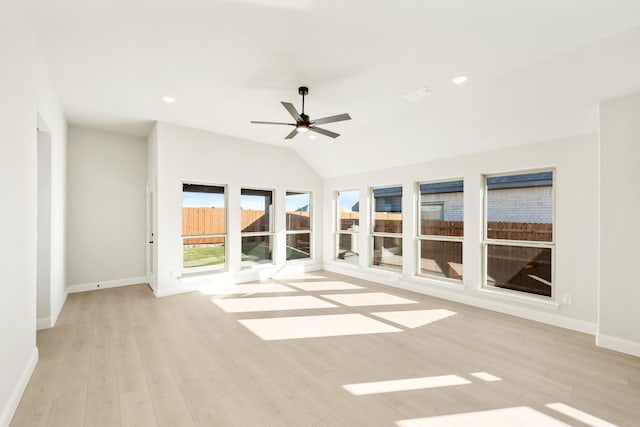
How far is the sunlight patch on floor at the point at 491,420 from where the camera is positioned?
6.16 feet

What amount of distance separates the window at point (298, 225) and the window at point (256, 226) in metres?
0.49

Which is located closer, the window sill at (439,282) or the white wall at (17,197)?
the white wall at (17,197)

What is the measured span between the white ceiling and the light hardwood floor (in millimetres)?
2729

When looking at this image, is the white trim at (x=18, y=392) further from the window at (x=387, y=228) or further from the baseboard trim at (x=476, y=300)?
the window at (x=387, y=228)

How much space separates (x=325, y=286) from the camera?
546cm

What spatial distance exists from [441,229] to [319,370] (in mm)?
3469

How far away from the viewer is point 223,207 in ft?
18.6

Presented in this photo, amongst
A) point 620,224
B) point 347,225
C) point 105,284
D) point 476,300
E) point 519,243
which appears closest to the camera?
point 620,224

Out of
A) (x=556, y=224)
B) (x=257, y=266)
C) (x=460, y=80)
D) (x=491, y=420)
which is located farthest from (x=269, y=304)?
(x=556, y=224)

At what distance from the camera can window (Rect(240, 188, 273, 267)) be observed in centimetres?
595

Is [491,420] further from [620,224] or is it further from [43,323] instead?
[43,323]

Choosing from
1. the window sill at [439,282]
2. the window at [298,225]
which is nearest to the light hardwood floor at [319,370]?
the window sill at [439,282]

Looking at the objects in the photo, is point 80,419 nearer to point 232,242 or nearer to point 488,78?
point 232,242

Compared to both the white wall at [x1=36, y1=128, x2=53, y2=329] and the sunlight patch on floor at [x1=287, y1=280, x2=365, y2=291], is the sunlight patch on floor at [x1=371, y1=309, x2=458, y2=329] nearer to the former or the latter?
the sunlight patch on floor at [x1=287, y1=280, x2=365, y2=291]
